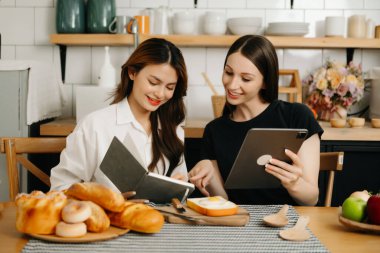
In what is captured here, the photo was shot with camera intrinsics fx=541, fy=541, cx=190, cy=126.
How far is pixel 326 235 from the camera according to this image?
1.31 meters

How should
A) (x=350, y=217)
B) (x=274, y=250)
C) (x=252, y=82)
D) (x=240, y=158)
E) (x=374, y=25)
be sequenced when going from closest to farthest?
(x=274, y=250) < (x=350, y=217) < (x=240, y=158) < (x=252, y=82) < (x=374, y=25)

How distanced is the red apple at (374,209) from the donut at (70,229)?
677 mm

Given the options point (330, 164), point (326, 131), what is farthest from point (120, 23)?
point (330, 164)

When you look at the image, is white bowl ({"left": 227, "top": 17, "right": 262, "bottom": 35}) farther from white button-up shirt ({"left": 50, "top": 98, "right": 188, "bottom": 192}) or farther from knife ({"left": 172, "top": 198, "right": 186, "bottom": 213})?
knife ({"left": 172, "top": 198, "right": 186, "bottom": 213})

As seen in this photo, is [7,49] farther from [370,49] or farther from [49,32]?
[370,49]

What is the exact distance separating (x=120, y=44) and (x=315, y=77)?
1.19 metres

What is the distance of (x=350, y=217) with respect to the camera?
4.43 ft

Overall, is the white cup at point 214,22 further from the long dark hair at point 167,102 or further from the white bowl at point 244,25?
the long dark hair at point 167,102

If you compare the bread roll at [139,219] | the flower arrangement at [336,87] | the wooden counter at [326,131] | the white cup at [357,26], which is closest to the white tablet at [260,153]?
the bread roll at [139,219]

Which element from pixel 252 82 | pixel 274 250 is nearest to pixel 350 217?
pixel 274 250

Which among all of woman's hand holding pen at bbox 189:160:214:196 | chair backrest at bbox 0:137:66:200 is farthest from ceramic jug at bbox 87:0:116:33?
woman's hand holding pen at bbox 189:160:214:196

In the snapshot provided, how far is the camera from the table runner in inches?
45.4

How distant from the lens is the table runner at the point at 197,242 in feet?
3.78

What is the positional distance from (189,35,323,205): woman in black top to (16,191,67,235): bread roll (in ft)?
2.10
